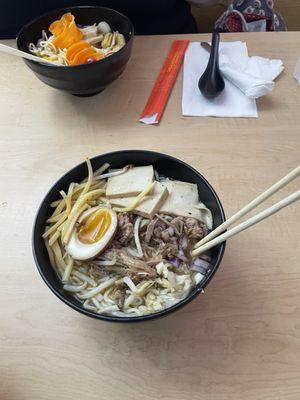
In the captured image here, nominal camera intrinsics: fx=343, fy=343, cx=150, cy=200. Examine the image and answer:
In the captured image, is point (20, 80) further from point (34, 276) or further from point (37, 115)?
point (34, 276)

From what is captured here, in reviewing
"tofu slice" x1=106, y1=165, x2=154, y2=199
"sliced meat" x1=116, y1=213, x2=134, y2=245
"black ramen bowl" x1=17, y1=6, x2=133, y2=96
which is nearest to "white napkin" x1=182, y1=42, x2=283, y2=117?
"black ramen bowl" x1=17, y1=6, x2=133, y2=96

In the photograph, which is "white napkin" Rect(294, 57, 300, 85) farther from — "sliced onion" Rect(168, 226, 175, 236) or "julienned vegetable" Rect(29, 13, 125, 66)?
"sliced onion" Rect(168, 226, 175, 236)

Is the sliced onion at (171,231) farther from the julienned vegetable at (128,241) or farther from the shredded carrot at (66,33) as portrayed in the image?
the shredded carrot at (66,33)

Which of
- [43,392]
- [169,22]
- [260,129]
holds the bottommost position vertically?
[43,392]

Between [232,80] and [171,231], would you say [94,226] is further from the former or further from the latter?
[232,80]

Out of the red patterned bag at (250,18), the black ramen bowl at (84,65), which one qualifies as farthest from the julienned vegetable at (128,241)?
the red patterned bag at (250,18)

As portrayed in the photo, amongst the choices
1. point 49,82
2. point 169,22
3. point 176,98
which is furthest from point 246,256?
point 169,22
